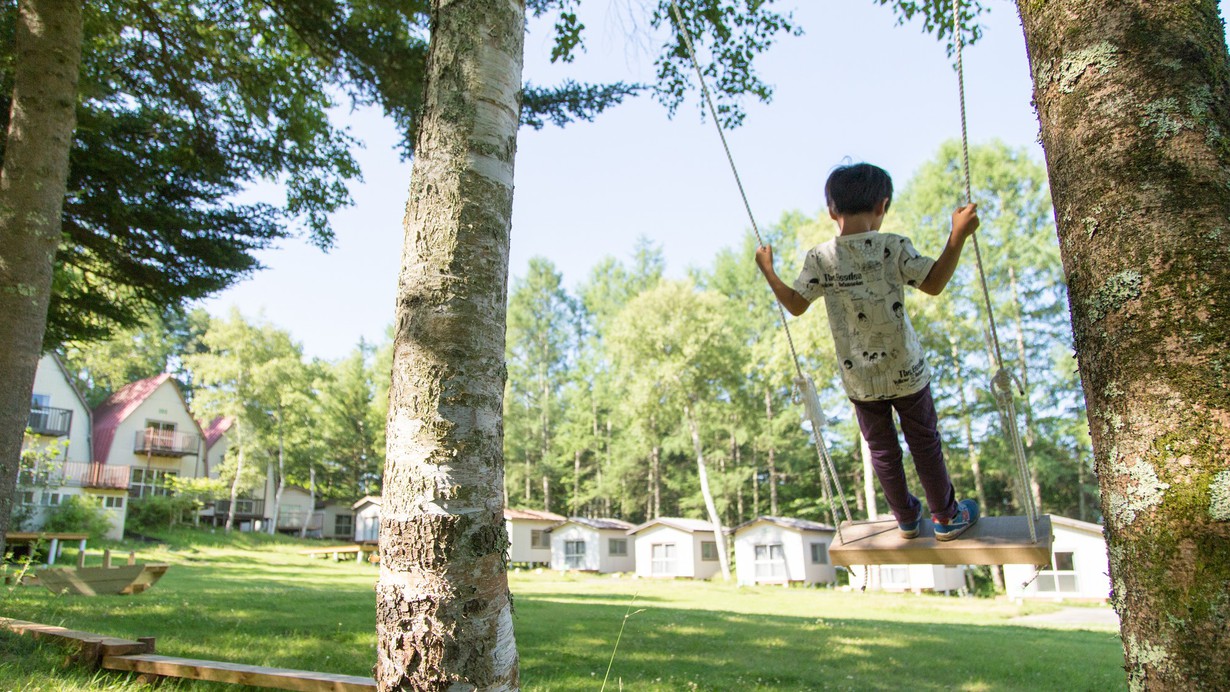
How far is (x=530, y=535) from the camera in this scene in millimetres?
38312

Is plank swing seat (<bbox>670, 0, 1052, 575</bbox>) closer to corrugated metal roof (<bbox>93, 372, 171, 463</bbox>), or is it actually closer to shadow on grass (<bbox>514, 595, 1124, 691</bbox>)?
shadow on grass (<bbox>514, 595, 1124, 691</bbox>)

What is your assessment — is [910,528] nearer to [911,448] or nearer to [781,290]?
[911,448]

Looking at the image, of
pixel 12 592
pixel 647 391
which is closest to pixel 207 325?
pixel 647 391

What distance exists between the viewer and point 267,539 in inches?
1353

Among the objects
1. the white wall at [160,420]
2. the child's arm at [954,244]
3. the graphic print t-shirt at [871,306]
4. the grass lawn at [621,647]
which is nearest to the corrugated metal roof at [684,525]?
the grass lawn at [621,647]

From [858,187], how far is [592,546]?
34920 mm

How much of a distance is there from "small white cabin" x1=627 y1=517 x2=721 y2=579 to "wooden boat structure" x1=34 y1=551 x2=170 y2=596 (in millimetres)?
25973

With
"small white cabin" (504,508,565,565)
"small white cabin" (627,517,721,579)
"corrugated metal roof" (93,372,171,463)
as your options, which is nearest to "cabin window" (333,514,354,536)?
"corrugated metal roof" (93,372,171,463)

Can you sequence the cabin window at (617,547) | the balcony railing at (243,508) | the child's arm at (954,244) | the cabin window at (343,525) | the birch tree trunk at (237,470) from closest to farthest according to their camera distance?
the child's arm at (954,244) → the birch tree trunk at (237,470) → the cabin window at (617,547) → the balcony railing at (243,508) → the cabin window at (343,525)

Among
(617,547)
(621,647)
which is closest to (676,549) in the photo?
(617,547)

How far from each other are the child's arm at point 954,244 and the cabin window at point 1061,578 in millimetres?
27390

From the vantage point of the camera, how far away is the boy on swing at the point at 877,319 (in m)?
3.26

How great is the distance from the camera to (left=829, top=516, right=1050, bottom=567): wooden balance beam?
3.26m

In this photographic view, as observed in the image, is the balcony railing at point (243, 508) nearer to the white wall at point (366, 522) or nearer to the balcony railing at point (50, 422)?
the white wall at point (366, 522)
